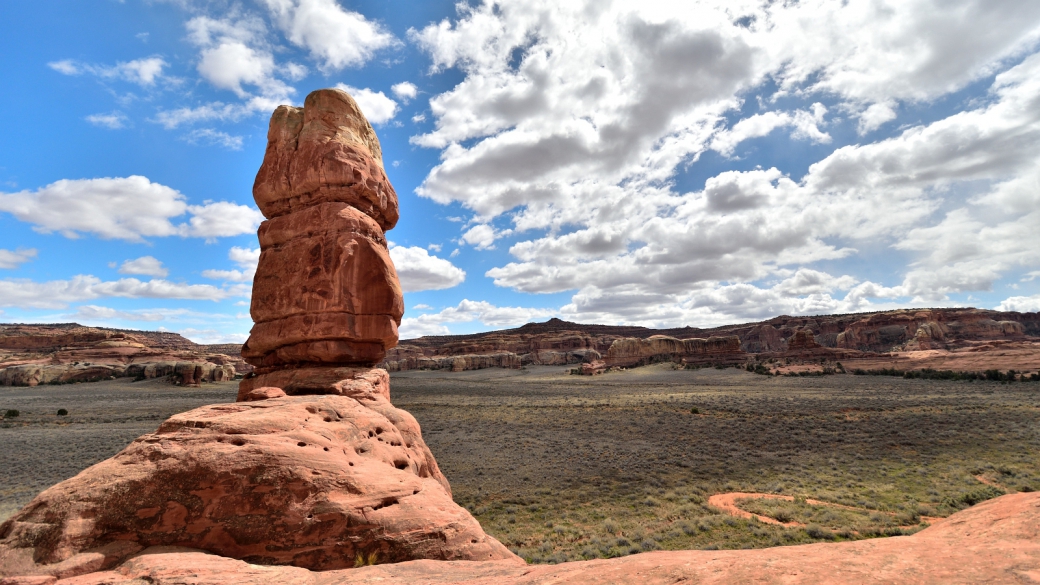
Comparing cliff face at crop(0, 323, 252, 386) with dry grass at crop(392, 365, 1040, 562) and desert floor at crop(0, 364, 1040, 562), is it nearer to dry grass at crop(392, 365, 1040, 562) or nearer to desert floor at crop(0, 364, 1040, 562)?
desert floor at crop(0, 364, 1040, 562)

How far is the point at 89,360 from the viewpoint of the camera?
84750 millimetres

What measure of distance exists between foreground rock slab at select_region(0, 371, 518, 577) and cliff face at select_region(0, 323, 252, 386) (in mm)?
81105

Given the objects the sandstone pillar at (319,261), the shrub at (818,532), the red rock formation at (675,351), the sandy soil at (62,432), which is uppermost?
the sandstone pillar at (319,261)

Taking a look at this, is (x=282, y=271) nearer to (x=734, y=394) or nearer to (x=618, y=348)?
(x=734, y=394)

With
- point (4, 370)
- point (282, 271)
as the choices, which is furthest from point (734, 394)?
point (4, 370)

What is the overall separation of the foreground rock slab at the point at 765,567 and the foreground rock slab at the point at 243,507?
0.58m

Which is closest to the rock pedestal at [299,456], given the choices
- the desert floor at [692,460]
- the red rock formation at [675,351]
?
the desert floor at [692,460]

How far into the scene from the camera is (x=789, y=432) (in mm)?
25422

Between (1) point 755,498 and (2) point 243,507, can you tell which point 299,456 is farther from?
(1) point 755,498

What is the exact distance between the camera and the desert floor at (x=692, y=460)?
13.2 meters

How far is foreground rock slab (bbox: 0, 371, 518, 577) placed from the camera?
5.64 meters

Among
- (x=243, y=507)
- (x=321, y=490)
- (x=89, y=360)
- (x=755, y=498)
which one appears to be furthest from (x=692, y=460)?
(x=89, y=360)

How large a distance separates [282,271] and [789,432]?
28.3 meters

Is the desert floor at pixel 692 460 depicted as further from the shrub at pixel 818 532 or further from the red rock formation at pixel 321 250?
the red rock formation at pixel 321 250
